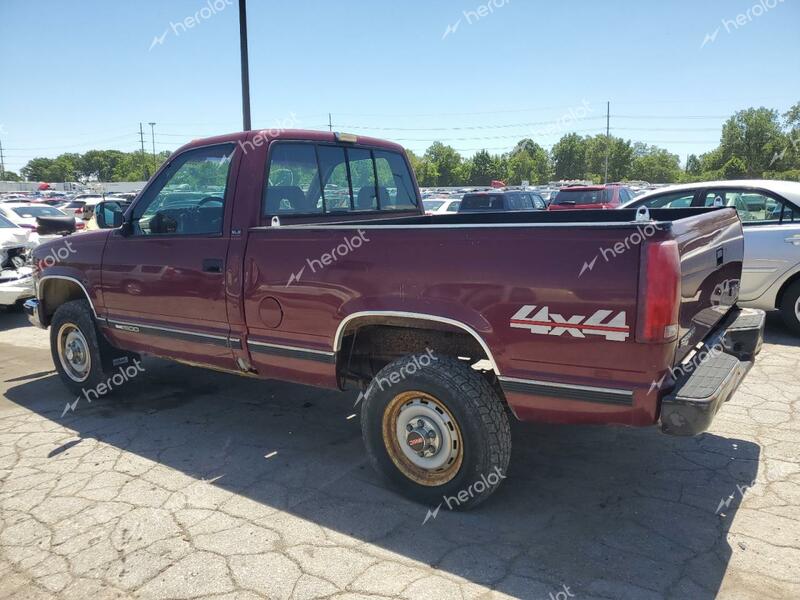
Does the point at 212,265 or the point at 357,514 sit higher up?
the point at 212,265

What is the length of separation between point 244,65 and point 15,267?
451 centimetres

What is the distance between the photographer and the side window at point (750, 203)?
6637 millimetres

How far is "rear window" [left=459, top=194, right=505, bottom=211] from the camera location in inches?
612

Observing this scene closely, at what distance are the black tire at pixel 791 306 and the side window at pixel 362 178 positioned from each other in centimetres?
487

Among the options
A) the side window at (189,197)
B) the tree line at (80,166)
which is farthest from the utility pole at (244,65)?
the tree line at (80,166)

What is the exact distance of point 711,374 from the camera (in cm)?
288

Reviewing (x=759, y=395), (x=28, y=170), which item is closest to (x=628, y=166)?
(x=759, y=395)

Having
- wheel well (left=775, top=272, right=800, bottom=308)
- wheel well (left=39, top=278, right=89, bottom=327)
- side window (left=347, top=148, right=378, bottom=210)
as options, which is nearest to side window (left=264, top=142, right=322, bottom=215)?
side window (left=347, top=148, right=378, bottom=210)

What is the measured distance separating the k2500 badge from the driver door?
6.72ft

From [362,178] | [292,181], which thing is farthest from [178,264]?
[362,178]

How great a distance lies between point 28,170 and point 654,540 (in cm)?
16637

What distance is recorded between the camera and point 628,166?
3738 inches

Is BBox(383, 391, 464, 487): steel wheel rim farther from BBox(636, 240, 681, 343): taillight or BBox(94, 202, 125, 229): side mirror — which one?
BBox(94, 202, 125, 229): side mirror

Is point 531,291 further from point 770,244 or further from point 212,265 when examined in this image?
point 770,244
